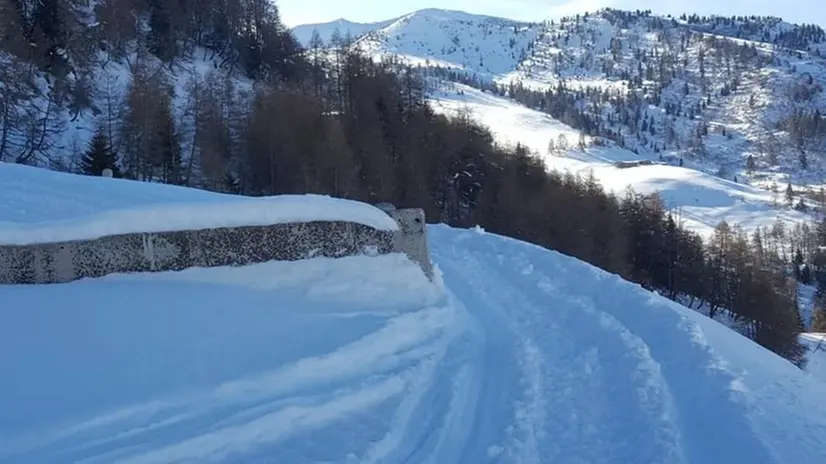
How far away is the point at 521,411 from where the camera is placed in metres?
8.02

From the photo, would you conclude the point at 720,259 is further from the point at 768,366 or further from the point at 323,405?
the point at 323,405

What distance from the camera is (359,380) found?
8.72 metres

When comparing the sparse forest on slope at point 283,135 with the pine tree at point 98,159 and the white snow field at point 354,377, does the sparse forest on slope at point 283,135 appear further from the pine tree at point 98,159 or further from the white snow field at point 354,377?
the white snow field at point 354,377

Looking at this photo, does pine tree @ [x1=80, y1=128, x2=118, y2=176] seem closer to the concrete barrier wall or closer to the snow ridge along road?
the concrete barrier wall

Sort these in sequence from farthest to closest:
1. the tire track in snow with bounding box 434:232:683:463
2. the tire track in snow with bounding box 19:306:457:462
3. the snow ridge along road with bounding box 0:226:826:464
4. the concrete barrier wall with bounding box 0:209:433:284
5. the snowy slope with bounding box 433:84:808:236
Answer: the snowy slope with bounding box 433:84:808:236, the concrete barrier wall with bounding box 0:209:433:284, the tire track in snow with bounding box 434:232:683:463, the snow ridge along road with bounding box 0:226:826:464, the tire track in snow with bounding box 19:306:457:462

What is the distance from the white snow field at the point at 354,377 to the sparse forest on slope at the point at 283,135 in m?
23.1

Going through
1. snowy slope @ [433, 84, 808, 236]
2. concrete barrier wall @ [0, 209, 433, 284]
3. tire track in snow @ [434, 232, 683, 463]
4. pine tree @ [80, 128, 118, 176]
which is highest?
concrete barrier wall @ [0, 209, 433, 284]

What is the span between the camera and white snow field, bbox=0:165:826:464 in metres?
6.79

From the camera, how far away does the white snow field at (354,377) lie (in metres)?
6.79

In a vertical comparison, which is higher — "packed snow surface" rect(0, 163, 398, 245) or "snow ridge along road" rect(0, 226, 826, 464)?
"packed snow surface" rect(0, 163, 398, 245)

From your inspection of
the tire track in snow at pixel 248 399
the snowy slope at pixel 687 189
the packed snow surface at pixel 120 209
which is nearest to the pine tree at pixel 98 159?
the packed snow surface at pixel 120 209

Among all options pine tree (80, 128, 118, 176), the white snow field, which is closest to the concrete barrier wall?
the white snow field

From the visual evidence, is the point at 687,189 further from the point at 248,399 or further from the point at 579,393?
the point at 248,399

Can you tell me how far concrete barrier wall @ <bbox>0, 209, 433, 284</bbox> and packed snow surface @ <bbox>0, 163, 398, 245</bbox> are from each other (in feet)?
0.46
